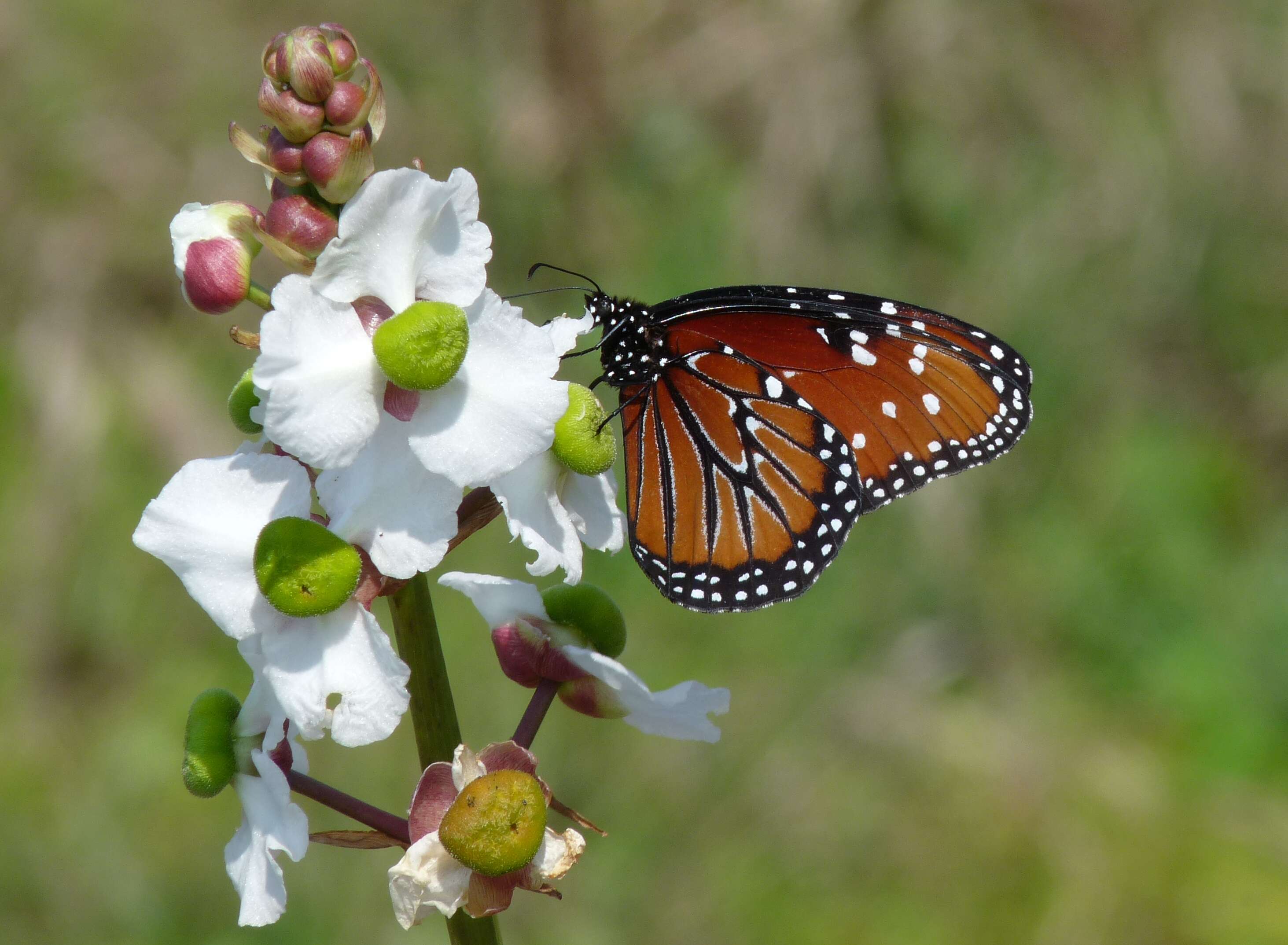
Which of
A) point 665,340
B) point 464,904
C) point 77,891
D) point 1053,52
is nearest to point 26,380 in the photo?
point 77,891

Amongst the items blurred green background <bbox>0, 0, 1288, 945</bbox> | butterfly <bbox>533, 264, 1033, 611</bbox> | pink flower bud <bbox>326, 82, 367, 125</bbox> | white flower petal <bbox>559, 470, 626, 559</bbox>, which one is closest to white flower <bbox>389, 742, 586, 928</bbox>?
white flower petal <bbox>559, 470, 626, 559</bbox>

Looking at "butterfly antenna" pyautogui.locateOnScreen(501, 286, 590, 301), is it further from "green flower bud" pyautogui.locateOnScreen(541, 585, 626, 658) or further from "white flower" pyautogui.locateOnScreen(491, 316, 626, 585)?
"green flower bud" pyautogui.locateOnScreen(541, 585, 626, 658)

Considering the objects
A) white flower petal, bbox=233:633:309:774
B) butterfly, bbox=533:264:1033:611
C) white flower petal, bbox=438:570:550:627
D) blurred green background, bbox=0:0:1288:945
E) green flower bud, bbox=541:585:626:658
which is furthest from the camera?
blurred green background, bbox=0:0:1288:945

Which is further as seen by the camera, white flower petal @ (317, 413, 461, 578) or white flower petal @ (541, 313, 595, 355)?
white flower petal @ (541, 313, 595, 355)

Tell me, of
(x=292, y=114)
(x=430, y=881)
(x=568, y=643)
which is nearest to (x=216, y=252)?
(x=292, y=114)

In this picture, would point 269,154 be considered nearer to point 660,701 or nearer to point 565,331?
point 565,331

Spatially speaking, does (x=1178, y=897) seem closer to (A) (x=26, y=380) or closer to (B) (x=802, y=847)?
(B) (x=802, y=847)
